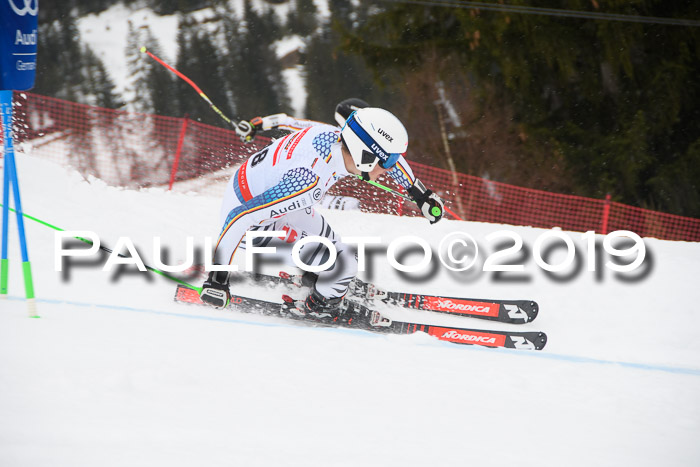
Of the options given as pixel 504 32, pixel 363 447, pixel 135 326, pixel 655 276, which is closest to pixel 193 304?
pixel 135 326

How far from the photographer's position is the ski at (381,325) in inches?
176

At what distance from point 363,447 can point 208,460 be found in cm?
51

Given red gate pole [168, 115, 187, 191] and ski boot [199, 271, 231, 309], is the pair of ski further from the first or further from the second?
red gate pole [168, 115, 187, 191]

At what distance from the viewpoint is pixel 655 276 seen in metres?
6.16

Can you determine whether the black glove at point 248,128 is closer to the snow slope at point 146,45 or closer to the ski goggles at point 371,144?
the ski goggles at point 371,144

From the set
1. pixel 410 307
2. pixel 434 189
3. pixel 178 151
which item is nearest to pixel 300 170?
pixel 410 307

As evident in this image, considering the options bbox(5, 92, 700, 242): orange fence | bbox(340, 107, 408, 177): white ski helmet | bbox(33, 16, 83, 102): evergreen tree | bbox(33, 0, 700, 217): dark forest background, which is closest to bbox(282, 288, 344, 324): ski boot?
bbox(340, 107, 408, 177): white ski helmet

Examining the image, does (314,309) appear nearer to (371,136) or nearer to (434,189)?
(371,136)

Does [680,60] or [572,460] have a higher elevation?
[680,60]

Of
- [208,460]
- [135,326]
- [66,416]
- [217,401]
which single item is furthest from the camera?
[135,326]

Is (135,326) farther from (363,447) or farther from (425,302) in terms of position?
(425,302)

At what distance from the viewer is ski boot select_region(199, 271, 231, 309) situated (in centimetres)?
381

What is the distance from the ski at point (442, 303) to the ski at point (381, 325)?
417 millimetres

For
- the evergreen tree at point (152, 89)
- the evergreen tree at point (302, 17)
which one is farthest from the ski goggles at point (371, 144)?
the evergreen tree at point (302, 17)
